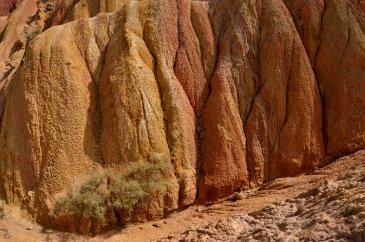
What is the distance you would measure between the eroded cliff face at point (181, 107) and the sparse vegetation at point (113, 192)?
4 centimetres

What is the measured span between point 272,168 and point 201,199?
2.45 meters

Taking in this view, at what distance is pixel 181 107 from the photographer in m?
16.0

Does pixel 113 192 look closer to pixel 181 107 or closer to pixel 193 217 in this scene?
pixel 193 217

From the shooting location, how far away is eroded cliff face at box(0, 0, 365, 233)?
15.0 m

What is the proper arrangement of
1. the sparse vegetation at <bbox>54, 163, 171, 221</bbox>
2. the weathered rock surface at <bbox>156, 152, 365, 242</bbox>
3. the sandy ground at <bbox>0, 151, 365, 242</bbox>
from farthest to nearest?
1. the sparse vegetation at <bbox>54, 163, 171, 221</bbox>
2. the sandy ground at <bbox>0, 151, 365, 242</bbox>
3. the weathered rock surface at <bbox>156, 152, 365, 242</bbox>

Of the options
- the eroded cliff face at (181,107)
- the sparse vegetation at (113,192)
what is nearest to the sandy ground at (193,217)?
the eroded cliff face at (181,107)

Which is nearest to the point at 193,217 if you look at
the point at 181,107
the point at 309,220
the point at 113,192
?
the point at 113,192

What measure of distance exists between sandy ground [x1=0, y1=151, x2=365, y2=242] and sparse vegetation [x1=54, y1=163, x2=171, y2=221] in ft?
2.22

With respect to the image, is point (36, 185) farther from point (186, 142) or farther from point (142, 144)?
point (186, 142)

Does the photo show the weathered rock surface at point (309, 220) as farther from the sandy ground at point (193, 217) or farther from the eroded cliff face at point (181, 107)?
the eroded cliff face at point (181, 107)

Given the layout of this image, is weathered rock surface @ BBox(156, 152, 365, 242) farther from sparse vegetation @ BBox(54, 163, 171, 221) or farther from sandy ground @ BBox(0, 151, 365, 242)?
sparse vegetation @ BBox(54, 163, 171, 221)

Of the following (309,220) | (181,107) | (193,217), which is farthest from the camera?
(181,107)

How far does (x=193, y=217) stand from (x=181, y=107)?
3766mm

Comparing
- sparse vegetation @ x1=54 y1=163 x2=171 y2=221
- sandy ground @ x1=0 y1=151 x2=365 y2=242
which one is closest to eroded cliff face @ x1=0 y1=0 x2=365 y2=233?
sparse vegetation @ x1=54 y1=163 x2=171 y2=221
